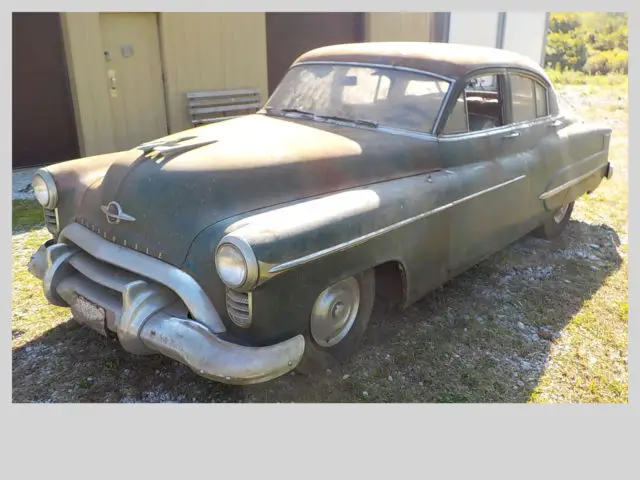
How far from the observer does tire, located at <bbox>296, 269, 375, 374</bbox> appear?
114 inches

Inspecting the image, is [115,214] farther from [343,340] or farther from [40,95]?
[40,95]

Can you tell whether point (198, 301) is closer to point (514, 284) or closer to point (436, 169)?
point (436, 169)

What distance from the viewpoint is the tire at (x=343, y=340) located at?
2887 millimetres

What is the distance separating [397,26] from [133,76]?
5110 mm

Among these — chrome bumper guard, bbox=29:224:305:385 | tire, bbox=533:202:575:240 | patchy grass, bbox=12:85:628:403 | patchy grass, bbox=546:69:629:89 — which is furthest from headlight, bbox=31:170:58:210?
patchy grass, bbox=546:69:629:89

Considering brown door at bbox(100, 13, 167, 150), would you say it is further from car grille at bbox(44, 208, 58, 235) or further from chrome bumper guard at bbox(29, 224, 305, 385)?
chrome bumper guard at bbox(29, 224, 305, 385)

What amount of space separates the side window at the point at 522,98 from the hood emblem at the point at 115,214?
296 cm

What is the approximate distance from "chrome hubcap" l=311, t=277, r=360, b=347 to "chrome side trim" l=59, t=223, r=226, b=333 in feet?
1.81

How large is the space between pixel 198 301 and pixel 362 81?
2021 mm

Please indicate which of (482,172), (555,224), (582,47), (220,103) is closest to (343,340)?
(482,172)

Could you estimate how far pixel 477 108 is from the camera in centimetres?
414

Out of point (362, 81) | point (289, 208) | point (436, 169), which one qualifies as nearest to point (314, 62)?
point (362, 81)

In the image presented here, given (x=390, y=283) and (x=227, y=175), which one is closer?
(x=227, y=175)

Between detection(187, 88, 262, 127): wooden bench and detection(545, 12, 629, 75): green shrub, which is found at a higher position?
detection(545, 12, 629, 75): green shrub
